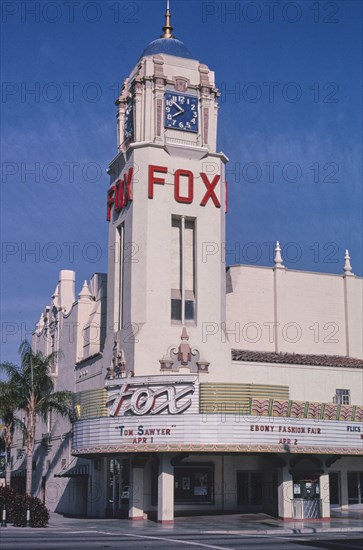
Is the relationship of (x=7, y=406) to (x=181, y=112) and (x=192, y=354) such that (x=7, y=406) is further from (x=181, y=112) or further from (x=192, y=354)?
(x=181, y=112)

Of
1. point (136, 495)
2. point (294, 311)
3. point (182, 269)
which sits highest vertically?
point (182, 269)

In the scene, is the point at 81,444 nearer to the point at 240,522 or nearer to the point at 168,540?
the point at 240,522

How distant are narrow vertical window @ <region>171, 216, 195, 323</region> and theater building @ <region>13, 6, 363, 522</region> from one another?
0.08 metres

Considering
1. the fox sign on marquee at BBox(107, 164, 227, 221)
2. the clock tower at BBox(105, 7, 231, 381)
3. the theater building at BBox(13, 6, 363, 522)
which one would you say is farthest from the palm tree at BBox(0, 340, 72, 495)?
the fox sign on marquee at BBox(107, 164, 227, 221)

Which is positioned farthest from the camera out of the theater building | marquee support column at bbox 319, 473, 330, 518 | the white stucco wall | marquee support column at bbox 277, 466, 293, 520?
the white stucco wall

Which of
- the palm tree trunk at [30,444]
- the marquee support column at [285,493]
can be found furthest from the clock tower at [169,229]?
the marquee support column at [285,493]

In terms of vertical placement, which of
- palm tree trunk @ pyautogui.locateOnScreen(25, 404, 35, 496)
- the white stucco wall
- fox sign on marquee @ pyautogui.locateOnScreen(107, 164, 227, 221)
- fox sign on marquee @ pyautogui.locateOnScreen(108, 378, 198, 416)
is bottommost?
palm tree trunk @ pyautogui.locateOnScreen(25, 404, 35, 496)

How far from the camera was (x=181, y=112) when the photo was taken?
149ft

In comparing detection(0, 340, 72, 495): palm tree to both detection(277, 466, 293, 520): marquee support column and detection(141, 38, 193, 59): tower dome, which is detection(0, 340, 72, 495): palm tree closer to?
detection(277, 466, 293, 520): marquee support column

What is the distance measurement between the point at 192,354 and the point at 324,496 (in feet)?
32.6

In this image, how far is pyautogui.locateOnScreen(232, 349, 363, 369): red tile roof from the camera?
45.1 m

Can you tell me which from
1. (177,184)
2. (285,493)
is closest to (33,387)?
(177,184)

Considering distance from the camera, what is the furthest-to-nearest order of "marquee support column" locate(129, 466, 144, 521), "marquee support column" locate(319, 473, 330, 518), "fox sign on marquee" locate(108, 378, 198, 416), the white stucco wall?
the white stucco wall
"marquee support column" locate(319, 473, 330, 518)
"marquee support column" locate(129, 466, 144, 521)
"fox sign on marquee" locate(108, 378, 198, 416)

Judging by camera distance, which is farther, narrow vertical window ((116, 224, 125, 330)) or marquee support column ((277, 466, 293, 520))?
narrow vertical window ((116, 224, 125, 330))
